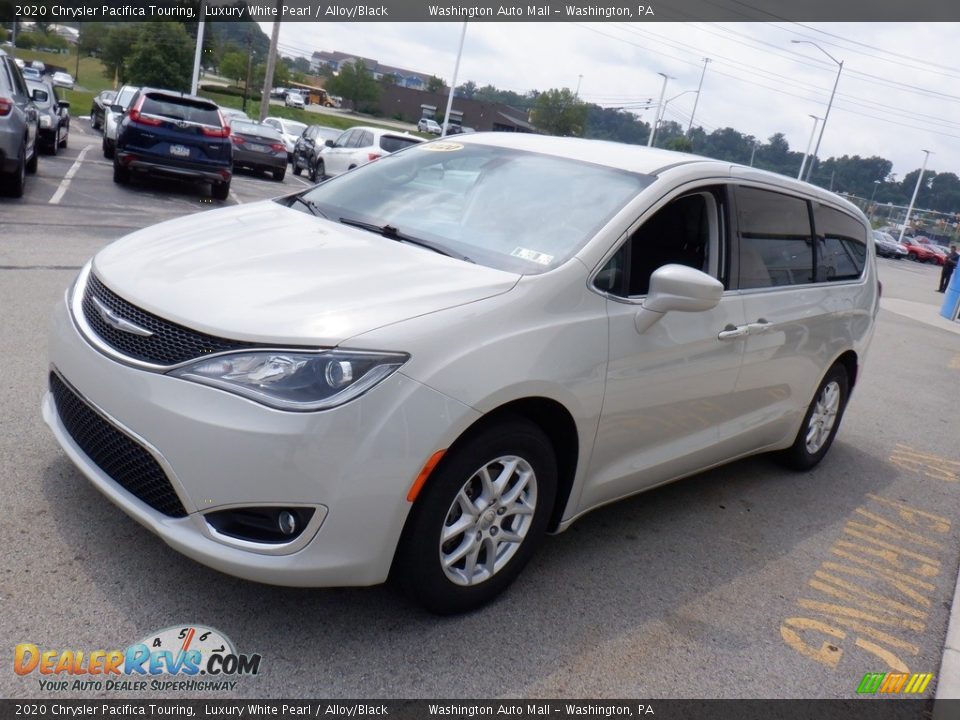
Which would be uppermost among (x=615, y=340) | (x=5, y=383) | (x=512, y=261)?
(x=512, y=261)

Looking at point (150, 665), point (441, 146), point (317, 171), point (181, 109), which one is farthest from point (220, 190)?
point (150, 665)

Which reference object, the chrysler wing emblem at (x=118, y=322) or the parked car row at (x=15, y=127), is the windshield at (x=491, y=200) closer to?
the chrysler wing emblem at (x=118, y=322)

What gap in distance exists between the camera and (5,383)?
4699mm

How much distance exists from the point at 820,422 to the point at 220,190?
12123 mm

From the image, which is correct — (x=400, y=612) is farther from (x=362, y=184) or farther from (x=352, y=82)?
(x=352, y=82)

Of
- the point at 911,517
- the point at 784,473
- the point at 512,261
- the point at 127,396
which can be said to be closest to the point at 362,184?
the point at 512,261

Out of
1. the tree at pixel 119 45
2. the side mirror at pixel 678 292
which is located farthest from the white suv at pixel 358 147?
the tree at pixel 119 45

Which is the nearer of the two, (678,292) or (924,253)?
(678,292)

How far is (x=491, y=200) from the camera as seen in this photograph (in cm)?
396

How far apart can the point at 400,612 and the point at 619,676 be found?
2.68 ft

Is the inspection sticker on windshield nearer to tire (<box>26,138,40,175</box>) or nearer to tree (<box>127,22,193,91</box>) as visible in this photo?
tire (<box>26,138,40,175</box>)

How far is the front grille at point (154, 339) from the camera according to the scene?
2.82 metres

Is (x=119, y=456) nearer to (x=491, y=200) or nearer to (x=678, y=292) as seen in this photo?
(x=491, y=200)

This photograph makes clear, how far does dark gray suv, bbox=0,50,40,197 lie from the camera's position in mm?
10266
